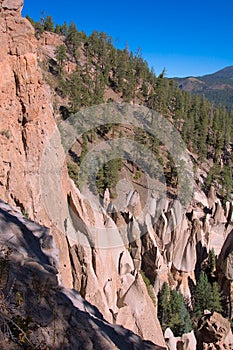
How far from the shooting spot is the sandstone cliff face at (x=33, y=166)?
1021 cm

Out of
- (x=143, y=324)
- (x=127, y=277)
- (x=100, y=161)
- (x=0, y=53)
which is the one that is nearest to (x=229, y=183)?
(x=100, y=161)

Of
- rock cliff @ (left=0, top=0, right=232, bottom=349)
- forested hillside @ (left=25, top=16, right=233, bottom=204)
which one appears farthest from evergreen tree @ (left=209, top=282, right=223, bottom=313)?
forested hillside @ (left=25, top=16, right=233, bottom=204)

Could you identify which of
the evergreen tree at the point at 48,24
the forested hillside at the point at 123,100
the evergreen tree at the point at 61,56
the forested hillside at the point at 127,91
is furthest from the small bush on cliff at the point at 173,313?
the evergreen tree at the point at 48,24

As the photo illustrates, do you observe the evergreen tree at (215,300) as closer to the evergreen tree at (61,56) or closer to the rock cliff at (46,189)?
the rock cliff at (46,189)

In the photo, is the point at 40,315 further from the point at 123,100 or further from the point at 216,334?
the point at 123,100

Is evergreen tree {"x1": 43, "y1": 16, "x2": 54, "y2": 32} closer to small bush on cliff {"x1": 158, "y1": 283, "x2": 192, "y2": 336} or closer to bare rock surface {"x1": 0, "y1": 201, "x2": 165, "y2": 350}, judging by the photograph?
small bush on cliff {"x1": 158, "y1": 283, "x2": 192, "y2": 336}

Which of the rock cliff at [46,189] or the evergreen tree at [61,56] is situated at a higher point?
the evergreen tree at [61,56]

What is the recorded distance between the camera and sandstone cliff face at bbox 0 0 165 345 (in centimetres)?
1021

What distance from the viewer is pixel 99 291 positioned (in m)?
11.3

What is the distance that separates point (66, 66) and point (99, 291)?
174ft

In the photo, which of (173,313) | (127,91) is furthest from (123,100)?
(173,313)

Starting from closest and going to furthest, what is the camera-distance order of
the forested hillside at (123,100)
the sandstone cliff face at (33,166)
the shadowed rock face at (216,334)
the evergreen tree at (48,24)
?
the sandstone cliff face at (33,166) < the shadowed rock face at (216,334) < the forested hillside at (123,100) < the evergreen tree at (48,24)

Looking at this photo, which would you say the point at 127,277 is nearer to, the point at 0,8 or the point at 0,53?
the point at 0,53

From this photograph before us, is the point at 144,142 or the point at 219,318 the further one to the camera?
the point at 144,142
